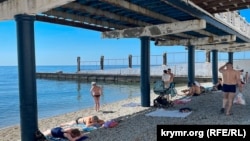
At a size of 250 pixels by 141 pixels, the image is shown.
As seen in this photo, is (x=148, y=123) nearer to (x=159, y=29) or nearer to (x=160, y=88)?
(x=160, y=88)

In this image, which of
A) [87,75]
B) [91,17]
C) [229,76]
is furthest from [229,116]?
[87,75]

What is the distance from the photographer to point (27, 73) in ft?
21.3

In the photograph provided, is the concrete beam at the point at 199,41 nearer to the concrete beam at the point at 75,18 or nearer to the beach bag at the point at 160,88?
the beach bag at the point at 160,88

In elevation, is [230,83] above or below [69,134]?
above

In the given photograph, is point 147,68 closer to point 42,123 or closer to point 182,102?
point 182,102

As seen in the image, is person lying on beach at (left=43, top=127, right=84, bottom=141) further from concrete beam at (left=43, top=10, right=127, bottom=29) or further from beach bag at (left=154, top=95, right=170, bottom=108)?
beach bag at (left=154, top=95, right=170, bottom=108)

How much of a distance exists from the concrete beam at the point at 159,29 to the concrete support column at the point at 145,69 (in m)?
0.33

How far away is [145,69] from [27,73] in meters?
6.21

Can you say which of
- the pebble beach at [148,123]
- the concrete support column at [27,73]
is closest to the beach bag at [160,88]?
the pebble beach at [148,123]

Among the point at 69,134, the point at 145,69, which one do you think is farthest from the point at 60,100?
the point at 69,134

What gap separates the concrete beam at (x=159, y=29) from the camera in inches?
408

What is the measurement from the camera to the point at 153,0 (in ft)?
26.7

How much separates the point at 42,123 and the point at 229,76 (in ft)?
21.4

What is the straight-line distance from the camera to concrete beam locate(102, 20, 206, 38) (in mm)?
10373
